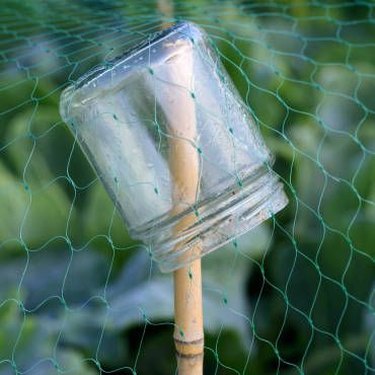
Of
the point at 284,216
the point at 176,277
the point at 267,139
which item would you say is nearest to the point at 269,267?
the point at 284,216

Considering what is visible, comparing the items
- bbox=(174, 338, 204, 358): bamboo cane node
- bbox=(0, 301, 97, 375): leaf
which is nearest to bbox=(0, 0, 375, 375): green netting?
bbox=(0, 301, 97, 375): leaf

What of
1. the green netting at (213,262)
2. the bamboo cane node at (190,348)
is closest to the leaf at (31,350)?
the green netting at (213,262)

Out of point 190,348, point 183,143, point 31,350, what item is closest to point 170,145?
point 183,143

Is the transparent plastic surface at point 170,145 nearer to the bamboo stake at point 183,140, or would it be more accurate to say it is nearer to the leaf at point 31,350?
the bamboo stake at point 183,140

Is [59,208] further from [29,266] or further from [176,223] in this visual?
[176,223]

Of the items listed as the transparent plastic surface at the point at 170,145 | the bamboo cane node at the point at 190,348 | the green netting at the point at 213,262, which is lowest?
the green netting at the point at 213,262

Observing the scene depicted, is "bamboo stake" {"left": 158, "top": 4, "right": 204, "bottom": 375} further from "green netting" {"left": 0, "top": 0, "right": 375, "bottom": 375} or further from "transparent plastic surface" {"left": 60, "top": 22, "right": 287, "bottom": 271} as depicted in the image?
"green netting" {"left": 0, "top": 0, "right": 375, "bottom": 375}
